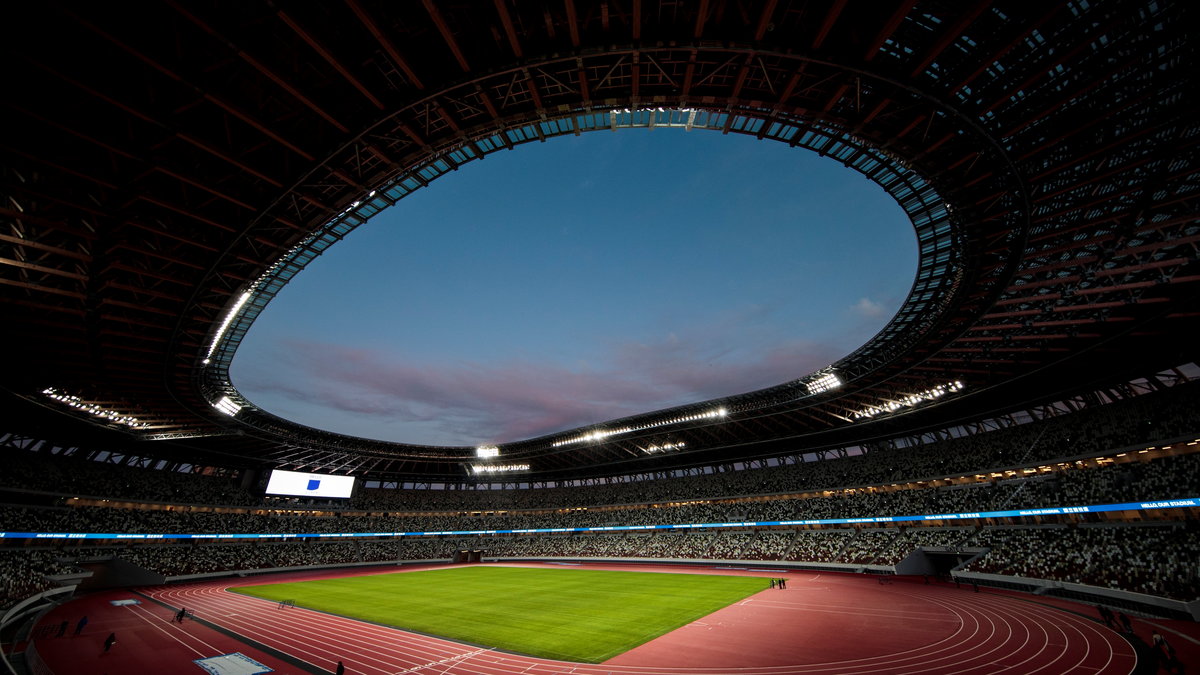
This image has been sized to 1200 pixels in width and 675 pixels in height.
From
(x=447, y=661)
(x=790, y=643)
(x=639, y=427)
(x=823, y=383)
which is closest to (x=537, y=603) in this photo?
(x=447, y=661)

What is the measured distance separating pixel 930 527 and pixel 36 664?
6148cm

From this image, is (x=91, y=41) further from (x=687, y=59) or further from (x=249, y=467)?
(x=249, y=467)

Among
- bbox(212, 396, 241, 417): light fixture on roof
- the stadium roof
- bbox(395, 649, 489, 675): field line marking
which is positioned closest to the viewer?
the stadium roof

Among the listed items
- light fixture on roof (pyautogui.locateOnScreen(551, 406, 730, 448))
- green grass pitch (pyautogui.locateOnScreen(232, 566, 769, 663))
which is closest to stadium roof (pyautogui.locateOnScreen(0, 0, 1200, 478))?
green grass pitch (pyautogui.locateOnScreen(232, 566, 769, 663))

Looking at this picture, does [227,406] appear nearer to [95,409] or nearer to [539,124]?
[95,409]

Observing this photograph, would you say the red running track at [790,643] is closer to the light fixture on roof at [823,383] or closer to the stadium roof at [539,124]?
the stadium roof at [539,124]

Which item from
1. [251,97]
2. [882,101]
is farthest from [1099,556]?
[251,97]

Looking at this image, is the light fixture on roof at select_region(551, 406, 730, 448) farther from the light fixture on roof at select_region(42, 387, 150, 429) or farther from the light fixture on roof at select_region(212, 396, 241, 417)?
the light fixture on roof at select_region(42, 387, 150, 429)

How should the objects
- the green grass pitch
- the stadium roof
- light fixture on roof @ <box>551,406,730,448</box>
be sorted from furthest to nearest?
light fixture on roof @ <box>551,406,730,448</box>, the green grass pitch, the stadium roof

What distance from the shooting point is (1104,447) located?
34.9 m

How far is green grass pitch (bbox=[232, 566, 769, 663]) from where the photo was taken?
2416cm

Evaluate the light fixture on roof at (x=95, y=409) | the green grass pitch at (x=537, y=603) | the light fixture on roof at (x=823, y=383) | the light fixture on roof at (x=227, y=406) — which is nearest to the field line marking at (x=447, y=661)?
the green grass pitch at (x=537, y=603)

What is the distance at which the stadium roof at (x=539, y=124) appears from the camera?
12047mm

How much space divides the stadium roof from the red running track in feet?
51.9
